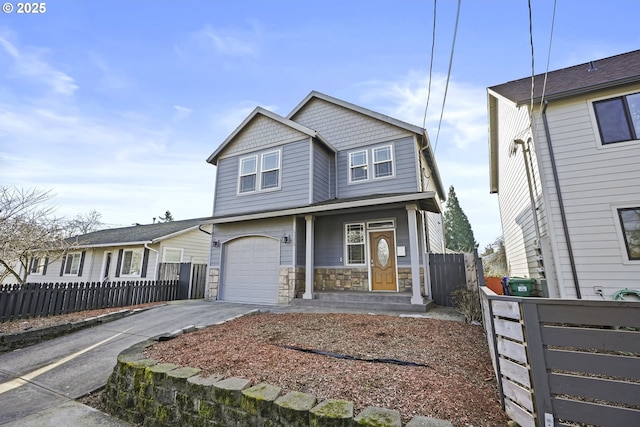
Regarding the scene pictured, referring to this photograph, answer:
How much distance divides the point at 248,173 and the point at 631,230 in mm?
10718

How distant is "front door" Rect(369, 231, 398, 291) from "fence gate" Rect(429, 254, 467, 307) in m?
1.14

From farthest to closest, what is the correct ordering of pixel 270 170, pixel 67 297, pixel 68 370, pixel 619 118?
pixel 270 170
pixel 67 297
pixel 619 118
pixel 68 370

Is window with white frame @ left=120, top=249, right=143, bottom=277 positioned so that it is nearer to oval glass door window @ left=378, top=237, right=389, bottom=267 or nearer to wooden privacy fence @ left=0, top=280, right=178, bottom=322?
wooden privacy fence @ left=0, top=280, right=178, bottom=322

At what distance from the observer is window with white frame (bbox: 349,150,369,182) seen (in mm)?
9883

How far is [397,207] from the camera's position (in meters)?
8.45

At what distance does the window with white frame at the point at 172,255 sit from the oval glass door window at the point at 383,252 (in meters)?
10.4

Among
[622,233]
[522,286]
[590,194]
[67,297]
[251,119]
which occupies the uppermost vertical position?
[251,119]

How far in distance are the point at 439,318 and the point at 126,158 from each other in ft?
52.5

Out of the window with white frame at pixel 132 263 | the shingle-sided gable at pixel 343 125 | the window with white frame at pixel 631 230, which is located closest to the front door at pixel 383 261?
the shingle-sided gable at pixel 343 125

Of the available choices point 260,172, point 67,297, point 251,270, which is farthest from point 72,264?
point 260,172

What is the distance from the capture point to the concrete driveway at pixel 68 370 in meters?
3.17

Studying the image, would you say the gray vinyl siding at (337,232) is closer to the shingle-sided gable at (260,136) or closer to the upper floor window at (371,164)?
the upper floor window at (371,164)

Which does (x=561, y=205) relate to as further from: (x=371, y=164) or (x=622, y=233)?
(x=371, y=164)

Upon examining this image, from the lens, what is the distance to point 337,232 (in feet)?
31.0
